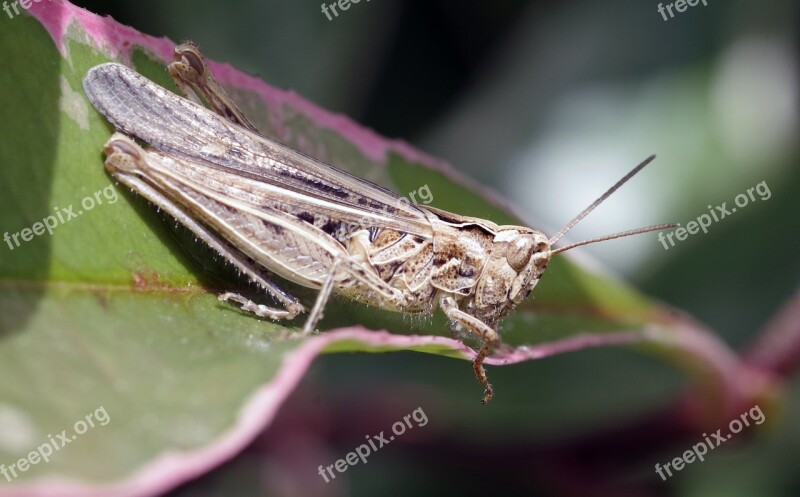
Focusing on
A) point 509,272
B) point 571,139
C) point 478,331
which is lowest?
point 478,331

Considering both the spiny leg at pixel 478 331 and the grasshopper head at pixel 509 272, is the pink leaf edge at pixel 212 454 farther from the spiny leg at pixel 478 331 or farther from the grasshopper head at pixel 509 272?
the grasshopper head at pixel 509 272

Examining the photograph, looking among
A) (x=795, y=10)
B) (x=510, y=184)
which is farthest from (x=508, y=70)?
(x=795, y=10)

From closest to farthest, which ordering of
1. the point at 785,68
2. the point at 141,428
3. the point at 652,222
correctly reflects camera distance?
the point at 141,428, the point at 652,222, the point at 785,68

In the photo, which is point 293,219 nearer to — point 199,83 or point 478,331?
point 199,83

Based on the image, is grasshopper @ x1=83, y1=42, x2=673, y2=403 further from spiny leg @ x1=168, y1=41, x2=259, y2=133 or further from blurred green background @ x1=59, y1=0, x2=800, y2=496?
blurred green background @ x1=59, y1=0, x2=800, y2=496

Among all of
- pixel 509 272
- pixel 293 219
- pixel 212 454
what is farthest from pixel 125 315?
pixel 509 272

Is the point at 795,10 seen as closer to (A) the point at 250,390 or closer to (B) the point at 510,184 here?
(B) the point at 510,184

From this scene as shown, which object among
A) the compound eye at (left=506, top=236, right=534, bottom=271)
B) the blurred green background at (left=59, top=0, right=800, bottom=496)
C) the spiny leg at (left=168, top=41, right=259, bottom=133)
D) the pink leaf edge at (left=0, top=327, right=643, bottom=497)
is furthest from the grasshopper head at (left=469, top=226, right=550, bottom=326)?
the pink leaf edge at (left=0, top=327, right=643, bottom=497)
